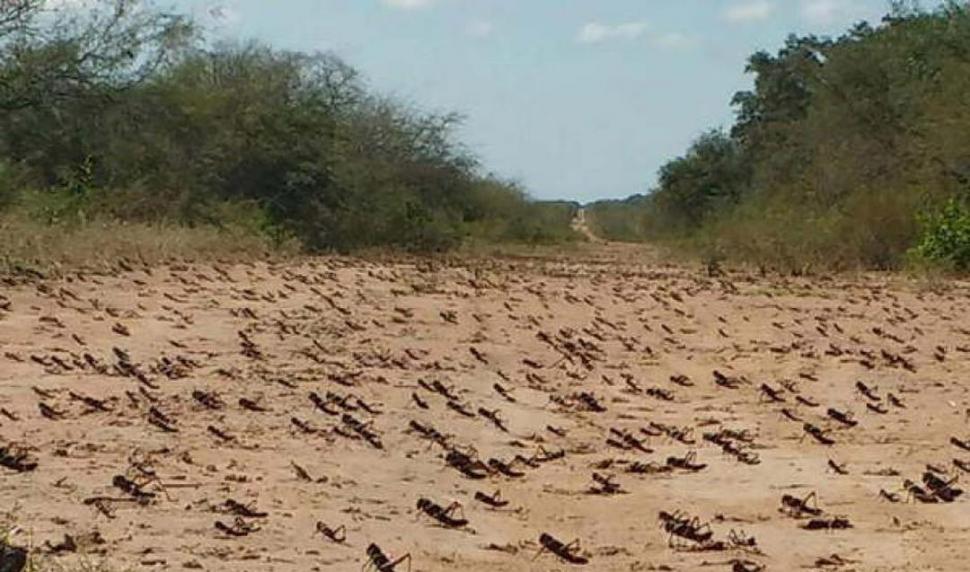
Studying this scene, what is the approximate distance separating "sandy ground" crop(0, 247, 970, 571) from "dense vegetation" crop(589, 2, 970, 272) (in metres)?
12.7

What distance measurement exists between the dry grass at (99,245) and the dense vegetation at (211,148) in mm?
329

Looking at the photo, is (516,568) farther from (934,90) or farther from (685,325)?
(934,90)

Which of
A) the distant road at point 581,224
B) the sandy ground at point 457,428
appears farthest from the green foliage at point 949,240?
the distant road at point 581,224

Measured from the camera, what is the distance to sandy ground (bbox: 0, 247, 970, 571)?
6328 millimetres

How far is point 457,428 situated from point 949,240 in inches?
842

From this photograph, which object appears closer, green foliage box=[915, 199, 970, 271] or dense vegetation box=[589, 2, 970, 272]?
green foliage box=[915, 199, 970, 271]

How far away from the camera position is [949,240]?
96.5 feet

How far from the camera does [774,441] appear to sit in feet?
31.2

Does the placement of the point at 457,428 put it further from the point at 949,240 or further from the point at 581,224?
the point at 581,224

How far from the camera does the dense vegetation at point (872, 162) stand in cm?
3117

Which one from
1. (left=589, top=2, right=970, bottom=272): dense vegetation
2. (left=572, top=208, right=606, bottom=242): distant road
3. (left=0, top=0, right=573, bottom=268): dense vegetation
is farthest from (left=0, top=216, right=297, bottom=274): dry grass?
(left=572, top=208, right=606, bottom=242): distant road

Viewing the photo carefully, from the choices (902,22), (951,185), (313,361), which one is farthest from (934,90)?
(313,361)

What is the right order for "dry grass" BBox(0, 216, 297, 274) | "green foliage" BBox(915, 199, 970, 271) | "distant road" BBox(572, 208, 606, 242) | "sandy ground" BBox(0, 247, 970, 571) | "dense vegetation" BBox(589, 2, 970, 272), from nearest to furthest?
1. "sandy ground" BBox(0, 247, 970, 571)
2. "dry grass" BBox(0, 216, 297, 274)
3. "green foliage" BBox(915, 199, 970, 271)
4. "dense vegetation" BBox(589, 2, 970, 272)
5. "distant road" BBox(572, 208, 606, 242)

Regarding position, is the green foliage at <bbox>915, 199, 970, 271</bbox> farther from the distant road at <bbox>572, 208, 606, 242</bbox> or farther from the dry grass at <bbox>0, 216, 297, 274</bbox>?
the distant road at <bbox>572, 208, 606, 242</bbox>
